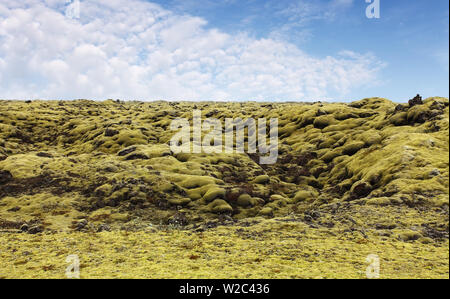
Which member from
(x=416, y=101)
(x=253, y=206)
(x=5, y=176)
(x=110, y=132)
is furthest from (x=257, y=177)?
(x=110, y=132)

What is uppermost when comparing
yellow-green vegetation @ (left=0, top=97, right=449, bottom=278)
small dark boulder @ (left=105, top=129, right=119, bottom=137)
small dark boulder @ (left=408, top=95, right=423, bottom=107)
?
small dark boulder @ (left=408, top=95, right=423, bottom=107)

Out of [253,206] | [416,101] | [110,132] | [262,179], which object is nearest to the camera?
[253,206]

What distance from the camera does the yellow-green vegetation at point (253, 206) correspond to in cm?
2330

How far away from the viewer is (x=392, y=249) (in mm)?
23766

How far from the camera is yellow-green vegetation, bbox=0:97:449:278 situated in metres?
23.3

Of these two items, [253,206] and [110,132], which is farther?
[110,132]

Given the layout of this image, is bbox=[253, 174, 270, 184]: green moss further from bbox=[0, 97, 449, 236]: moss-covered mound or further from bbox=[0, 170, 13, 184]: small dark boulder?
bbox=[0, 170, 13, 184]: small dark boulder

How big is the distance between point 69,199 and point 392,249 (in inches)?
1601

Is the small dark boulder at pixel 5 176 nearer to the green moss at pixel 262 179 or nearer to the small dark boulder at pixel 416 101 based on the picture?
the green moss at pixel 262 179

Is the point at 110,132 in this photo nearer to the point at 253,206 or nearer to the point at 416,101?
the point at 253,206

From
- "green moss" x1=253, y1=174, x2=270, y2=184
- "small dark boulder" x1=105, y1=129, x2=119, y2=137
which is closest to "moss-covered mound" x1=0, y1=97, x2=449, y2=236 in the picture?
"green moss" x1=253, y1=174, x2=270, y2=184

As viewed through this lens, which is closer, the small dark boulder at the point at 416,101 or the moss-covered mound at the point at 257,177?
the moss-covered mound at the point at 257,177

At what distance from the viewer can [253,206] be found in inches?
1638

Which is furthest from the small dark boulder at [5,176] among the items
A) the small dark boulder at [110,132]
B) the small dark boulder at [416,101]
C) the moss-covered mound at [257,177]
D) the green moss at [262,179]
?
the small dark boulder at [416,101]
